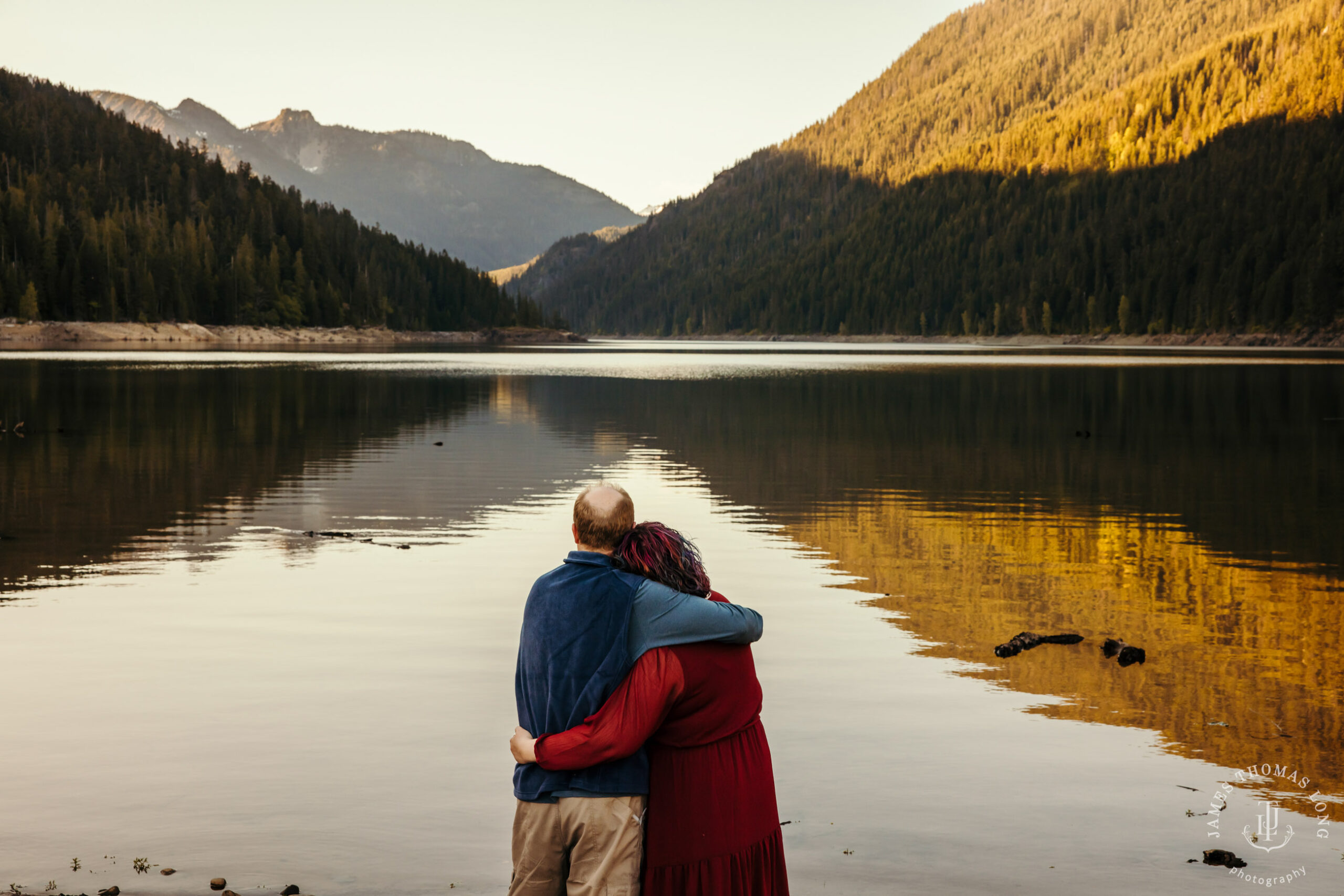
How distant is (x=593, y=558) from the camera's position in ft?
19.0

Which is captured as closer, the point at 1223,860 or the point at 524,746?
the point at 524,746

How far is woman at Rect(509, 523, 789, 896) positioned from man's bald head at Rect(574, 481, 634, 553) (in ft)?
0.30

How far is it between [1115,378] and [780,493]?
65282mm

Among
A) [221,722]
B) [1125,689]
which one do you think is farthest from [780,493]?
[221,722]

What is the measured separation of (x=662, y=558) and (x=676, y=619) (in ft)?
0.94

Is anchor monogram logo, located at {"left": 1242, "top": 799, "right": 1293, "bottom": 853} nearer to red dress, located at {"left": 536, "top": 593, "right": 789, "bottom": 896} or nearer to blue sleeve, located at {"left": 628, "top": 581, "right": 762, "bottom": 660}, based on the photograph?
red dress, located at {"left": 536, "top": 593, "right": 789, "bottom": 896}

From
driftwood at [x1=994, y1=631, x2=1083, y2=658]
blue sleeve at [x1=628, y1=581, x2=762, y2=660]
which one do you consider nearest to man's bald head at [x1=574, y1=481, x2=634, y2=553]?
blue sleeve at [x1=628, y1=581, x2=762, y2=660]

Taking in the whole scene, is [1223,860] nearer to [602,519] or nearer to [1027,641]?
[602,519]

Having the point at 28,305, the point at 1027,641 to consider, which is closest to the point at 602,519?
the point at 1027,641

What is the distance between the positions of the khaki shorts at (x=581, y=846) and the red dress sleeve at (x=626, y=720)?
11.8 inches

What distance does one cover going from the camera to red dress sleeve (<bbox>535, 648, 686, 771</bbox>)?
562 centimetres

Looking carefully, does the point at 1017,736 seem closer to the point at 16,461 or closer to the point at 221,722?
the point at 221,722

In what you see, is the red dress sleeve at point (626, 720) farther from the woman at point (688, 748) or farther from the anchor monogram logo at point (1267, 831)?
the anchor monogram logo at point (1267, 831)

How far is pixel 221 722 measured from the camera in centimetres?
1190
